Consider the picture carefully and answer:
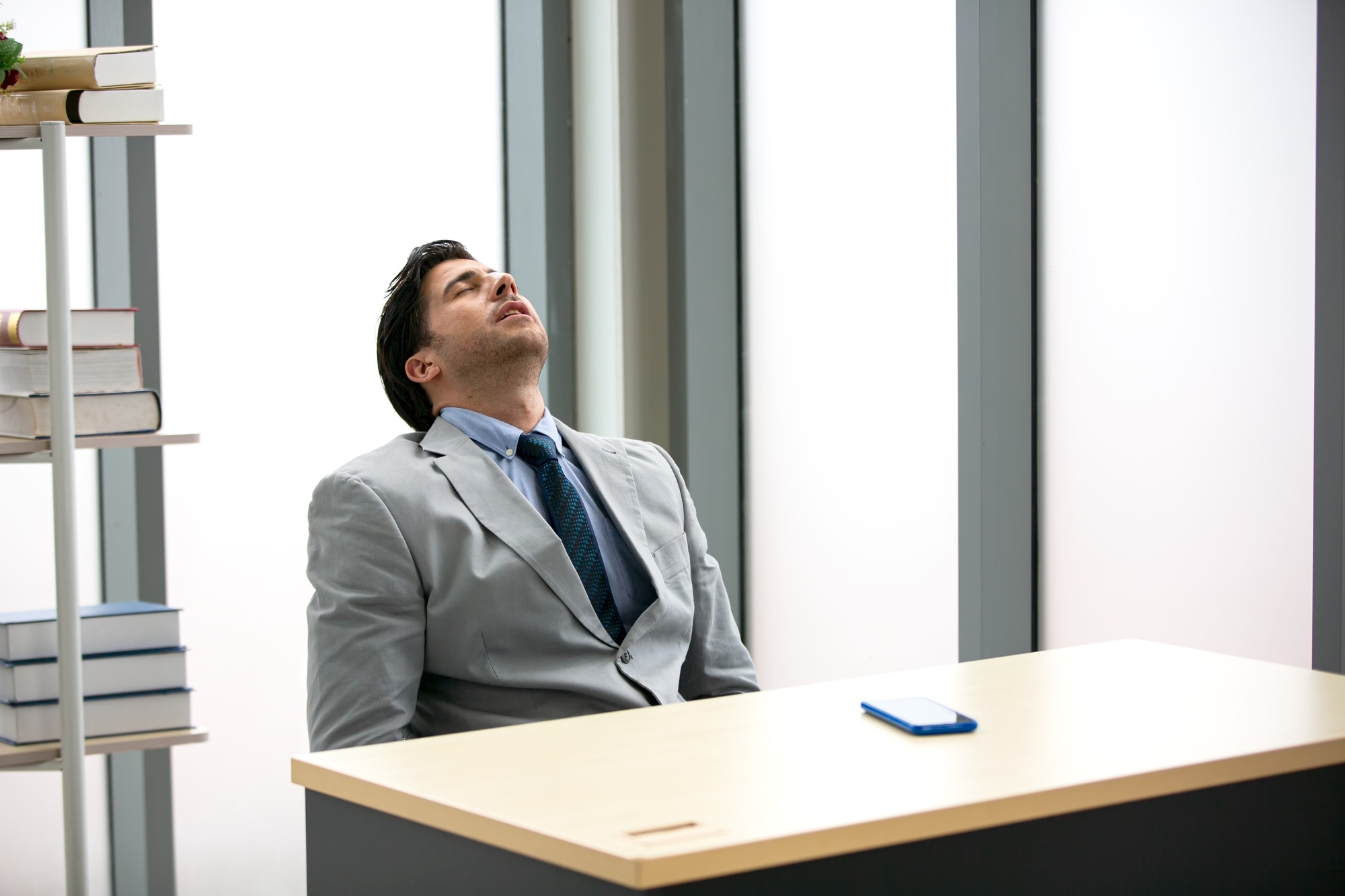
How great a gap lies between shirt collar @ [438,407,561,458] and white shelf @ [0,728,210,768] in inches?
26.9

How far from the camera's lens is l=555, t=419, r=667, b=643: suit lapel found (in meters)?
2.00

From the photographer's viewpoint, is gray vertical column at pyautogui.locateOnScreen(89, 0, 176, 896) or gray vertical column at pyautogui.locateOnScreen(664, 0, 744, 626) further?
gray vertical column at pyautogui.locateOnScreen(664, 0, 744, 626)

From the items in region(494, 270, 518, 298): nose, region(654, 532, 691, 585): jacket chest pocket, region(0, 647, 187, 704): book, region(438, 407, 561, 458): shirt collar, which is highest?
region(494, 270, 518, 298): nose

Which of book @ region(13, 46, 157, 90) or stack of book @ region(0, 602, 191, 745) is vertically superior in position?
book @ region(13, 46, 157, 90)

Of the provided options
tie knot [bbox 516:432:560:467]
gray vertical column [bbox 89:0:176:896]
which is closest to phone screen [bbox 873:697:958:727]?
tie knot [bbox 516:432:560:467]

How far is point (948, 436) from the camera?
118 inches

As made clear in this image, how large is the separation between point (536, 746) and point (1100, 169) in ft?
5.81

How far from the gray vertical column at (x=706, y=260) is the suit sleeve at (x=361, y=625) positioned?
1.70m

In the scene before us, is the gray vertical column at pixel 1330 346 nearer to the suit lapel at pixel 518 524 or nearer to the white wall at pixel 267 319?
the suit lapel at pixel 518 524

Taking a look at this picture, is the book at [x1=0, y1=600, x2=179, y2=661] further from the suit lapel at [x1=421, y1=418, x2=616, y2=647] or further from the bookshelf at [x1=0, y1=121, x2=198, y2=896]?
the suit lapel at [x1=421, y1=418, x2=616, y2=647]

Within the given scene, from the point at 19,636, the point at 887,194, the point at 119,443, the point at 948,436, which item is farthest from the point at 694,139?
the point at 19,636

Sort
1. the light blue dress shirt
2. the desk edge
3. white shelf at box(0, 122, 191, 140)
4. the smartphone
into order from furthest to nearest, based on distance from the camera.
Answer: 1. white shelf at box(0, 122, 191, 140)
2. the light blue dress shirt
3. the smartphone
4. the desk edge

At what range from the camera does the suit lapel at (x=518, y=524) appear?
1.92 metres

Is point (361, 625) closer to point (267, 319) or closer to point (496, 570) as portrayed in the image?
point (496, 570)
